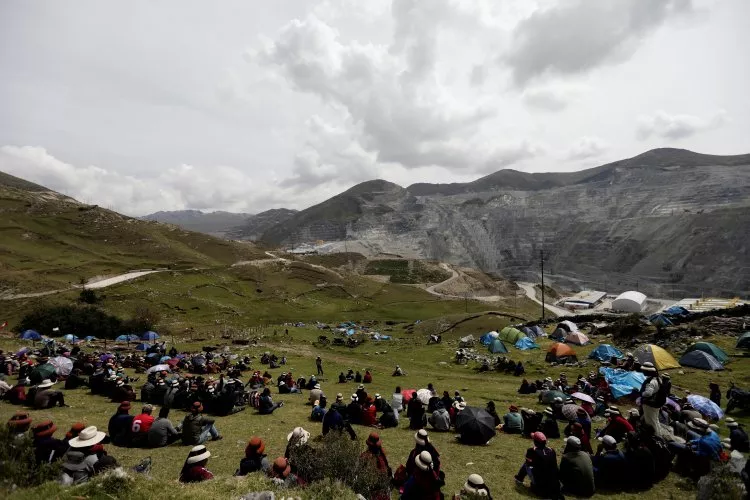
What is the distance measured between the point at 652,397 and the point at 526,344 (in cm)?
3173

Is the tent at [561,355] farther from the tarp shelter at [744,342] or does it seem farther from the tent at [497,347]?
the tarp shelter at [744,342]

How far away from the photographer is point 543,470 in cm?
1056

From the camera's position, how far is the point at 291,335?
2158 inches

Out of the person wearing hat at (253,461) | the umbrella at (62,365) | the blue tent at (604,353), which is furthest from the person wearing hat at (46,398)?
the blue tent at (604,353)

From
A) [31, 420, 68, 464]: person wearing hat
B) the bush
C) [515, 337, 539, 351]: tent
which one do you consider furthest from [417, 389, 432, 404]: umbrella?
[515, 337, 539, 351]: tent

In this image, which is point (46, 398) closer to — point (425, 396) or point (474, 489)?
point (425, 396)

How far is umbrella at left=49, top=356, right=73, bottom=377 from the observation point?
23.2 meters

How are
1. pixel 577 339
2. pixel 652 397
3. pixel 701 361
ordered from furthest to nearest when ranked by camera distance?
1. pixel 577 339
2. pixel 701 361
3. pixel 652 397

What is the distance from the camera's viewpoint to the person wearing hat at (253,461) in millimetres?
10570

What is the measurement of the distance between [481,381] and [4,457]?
91.9 ft

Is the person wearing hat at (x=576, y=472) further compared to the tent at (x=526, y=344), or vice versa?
the tent at (x=526, y=344)

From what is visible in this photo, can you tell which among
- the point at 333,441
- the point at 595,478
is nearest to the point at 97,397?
the point at 333,441

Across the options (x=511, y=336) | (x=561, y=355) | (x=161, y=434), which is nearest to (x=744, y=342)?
(x=561, y=355)

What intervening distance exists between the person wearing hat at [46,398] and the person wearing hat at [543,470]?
1945 centimetres
